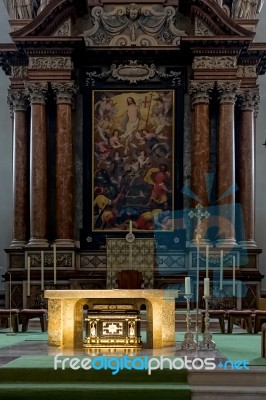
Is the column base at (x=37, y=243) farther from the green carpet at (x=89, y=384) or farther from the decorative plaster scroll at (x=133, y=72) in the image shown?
the green carpet at (x=89, y=384)

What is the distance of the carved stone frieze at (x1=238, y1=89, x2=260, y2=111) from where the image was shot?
58.3 ft

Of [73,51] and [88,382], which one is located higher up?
[73,51]

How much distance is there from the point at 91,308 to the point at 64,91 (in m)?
8.03

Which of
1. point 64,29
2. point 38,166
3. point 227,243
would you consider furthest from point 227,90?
point 38,166

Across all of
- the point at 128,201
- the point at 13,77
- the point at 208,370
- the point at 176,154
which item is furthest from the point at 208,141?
the point at 208,370

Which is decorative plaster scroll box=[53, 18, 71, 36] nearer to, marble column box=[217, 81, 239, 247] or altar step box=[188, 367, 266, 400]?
marble column box=[217, 81, 239, 247]

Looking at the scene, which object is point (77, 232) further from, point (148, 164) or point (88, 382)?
point (88, 382)

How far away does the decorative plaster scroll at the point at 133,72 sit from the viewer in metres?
17.8

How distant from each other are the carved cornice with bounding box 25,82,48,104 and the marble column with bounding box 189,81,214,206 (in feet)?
10.8

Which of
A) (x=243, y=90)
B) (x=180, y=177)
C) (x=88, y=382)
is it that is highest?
(x=243, y=90)

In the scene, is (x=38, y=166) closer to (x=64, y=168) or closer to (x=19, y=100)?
(x=64, y=168)

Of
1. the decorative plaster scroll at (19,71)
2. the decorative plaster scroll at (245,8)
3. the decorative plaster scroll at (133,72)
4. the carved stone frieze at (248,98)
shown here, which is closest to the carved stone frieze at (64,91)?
the decorative plaster scroll at (19,71)

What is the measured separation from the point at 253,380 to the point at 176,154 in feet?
Answer: 32.6

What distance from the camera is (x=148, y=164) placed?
17641mm
